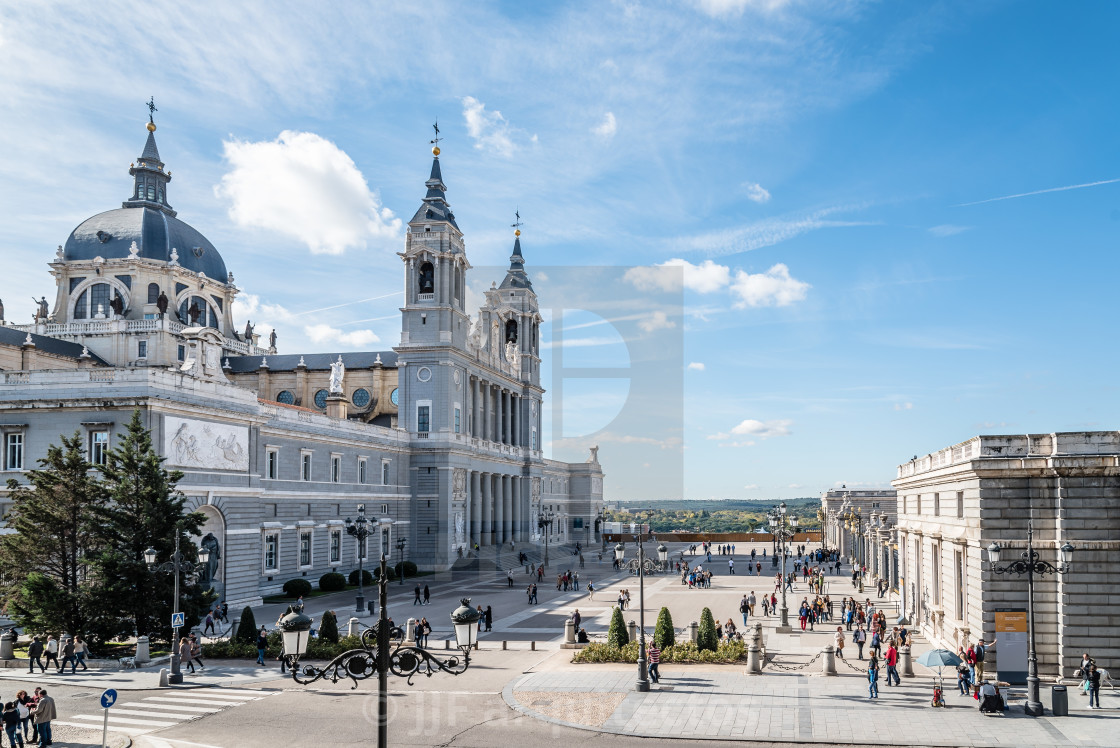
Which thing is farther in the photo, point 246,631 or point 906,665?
point 246,631

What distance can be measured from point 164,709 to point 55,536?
38.2 ft

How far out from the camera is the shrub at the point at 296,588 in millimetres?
52250

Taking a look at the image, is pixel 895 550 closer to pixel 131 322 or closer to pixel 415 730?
pixel 415 730

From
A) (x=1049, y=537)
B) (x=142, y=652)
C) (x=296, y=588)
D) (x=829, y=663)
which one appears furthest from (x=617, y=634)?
(x=296, y=588)

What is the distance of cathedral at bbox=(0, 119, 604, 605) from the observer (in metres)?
41.0

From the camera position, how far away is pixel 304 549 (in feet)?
186

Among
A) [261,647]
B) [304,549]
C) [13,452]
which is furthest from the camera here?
[304,549]

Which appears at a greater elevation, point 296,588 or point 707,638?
point 707,638

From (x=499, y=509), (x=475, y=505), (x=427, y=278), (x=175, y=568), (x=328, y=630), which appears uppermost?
(x=427, y=278)

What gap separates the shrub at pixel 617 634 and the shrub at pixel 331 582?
91.2 feet

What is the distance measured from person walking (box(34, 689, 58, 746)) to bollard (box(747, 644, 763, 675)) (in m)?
20.8

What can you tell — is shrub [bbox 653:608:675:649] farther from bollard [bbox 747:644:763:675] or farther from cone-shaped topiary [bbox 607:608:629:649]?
bollard [bbox 747:644:763:675]

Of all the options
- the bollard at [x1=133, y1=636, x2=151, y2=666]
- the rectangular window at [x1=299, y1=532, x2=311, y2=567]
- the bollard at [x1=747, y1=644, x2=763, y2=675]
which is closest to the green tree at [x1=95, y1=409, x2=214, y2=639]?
the bollard at [x1=133, y1=636, x2=151, y2=666]

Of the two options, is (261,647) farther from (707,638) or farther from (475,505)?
(475,505)
